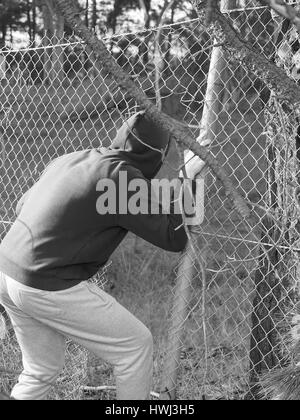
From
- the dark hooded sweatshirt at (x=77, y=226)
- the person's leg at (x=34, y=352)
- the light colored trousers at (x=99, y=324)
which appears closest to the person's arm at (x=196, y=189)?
the dark hooded sweatshirt at (x=77, y=226)

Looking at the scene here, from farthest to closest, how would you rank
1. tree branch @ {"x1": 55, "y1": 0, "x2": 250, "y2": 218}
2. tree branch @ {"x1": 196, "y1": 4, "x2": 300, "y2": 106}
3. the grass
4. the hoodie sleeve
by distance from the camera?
the grass → the hoodie sleeve → tree branch @ {"x1": 196, "y1": 4, "x2": 300, "y2": 106} → tree branch @ {"x1": 55, "y1": 0, "x2": 250, "y2": 218}

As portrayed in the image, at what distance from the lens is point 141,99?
6.87ft

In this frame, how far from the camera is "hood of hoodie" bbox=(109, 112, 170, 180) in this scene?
9.22 feet

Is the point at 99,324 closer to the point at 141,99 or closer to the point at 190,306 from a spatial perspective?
the point at 141,99

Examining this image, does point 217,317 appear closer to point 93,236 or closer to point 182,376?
point 182,376

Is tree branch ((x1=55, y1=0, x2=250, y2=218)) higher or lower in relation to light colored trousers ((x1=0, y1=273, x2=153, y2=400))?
higher

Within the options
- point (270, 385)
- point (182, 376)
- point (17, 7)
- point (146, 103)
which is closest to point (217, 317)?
point (182, 376)

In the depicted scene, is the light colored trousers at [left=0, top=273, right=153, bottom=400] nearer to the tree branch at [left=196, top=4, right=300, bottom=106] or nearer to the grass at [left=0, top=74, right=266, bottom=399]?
the grass at [left=0, top=74, right=266, bottom=399]

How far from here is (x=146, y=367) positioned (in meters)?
2.84

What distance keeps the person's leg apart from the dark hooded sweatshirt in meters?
0.28

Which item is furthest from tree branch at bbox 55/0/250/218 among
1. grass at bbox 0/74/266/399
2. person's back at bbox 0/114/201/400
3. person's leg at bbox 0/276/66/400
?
person's leg at bbox 0/276/66/400

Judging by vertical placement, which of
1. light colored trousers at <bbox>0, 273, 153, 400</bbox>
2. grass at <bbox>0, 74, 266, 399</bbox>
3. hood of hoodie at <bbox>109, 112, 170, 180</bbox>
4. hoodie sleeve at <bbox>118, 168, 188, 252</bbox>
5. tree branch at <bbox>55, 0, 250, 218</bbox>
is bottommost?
grass at <bbox>0, 74, 266, 399</bbox>

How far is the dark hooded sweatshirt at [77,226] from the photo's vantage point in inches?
108
